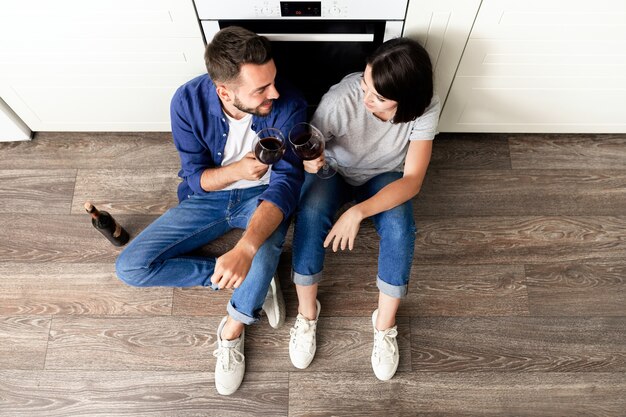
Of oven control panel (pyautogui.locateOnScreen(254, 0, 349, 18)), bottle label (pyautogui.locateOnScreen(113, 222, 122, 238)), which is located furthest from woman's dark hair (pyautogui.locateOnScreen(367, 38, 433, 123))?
bottle label (pyautogui.locateOnScreen(113, 222, 122, 238))

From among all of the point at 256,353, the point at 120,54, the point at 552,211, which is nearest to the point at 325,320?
the point at 256,353

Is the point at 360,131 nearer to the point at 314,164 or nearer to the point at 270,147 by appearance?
the point at 314,164

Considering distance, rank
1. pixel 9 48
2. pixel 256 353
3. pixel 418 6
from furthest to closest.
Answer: pixel 256 353, pixel 9 48, pixel 418 6

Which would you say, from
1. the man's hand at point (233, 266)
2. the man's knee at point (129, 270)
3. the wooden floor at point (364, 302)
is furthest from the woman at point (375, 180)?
the man's knee at point (129, 270)

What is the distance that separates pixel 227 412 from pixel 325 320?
0.48 metres

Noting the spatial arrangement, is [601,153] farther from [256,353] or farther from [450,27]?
[256,353]

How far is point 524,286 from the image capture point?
77.0 inches

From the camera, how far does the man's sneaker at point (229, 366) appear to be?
5.84ft

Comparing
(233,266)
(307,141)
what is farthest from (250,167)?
(233,266)

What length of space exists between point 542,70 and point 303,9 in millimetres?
890

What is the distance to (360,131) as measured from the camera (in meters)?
1.63

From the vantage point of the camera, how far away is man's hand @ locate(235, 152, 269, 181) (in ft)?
5.00

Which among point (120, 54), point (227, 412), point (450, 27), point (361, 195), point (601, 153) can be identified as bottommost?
point (227, 412)

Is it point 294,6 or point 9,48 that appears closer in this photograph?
point 294,6
